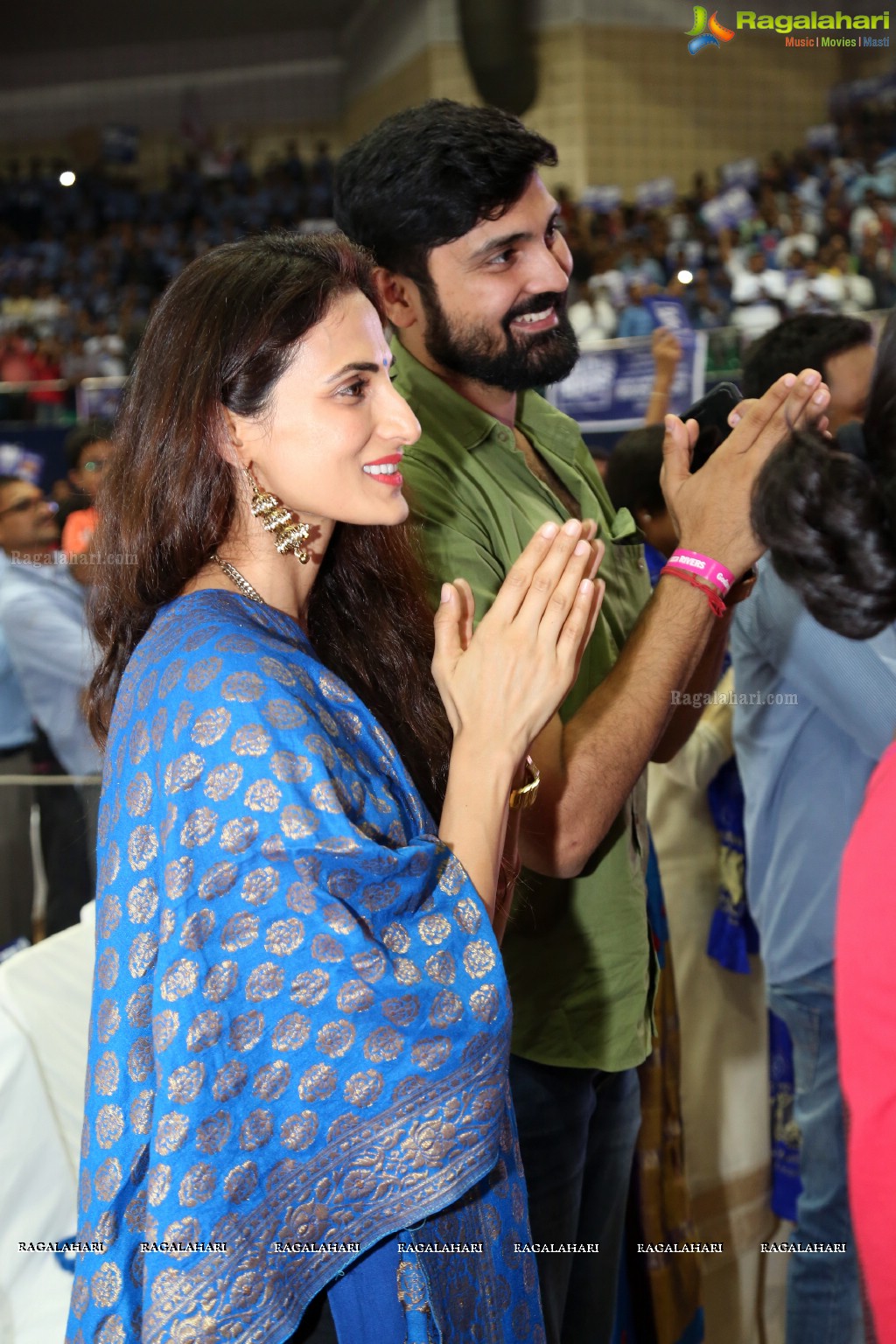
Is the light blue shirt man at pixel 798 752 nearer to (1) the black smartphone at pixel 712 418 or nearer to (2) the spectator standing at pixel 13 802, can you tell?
(1) the black smartphone at pixel 712 418

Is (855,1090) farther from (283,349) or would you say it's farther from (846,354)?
(846,354)

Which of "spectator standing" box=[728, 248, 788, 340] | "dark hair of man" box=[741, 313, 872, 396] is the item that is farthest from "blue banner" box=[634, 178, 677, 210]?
"dark hair of man" box=[741, 313, 872, 396]

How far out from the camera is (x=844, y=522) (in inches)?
30.1

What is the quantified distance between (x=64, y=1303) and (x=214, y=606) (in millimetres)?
1057

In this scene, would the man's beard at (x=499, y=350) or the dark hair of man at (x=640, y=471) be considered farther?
the dark hair of man at (x=640, y=471)

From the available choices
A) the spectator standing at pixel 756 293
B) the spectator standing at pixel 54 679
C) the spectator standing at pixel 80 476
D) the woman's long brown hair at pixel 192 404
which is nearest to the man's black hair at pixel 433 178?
the woman's long brown hair at pixel 192 404

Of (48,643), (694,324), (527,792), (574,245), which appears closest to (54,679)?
(48,643)

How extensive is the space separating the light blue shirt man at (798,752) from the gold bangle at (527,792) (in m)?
0.63

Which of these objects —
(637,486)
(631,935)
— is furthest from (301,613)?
(637,486)

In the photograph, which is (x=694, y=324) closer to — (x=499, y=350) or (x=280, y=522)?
(x=499, y=350)

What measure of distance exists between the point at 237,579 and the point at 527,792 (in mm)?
301

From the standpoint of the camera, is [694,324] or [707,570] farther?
[694,324]

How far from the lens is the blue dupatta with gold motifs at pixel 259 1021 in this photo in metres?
0.86

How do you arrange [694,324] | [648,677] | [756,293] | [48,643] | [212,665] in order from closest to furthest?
1. [212,665]
2. [648,677]
3. [48,643]
4. [694,324]
5. [756,293]
